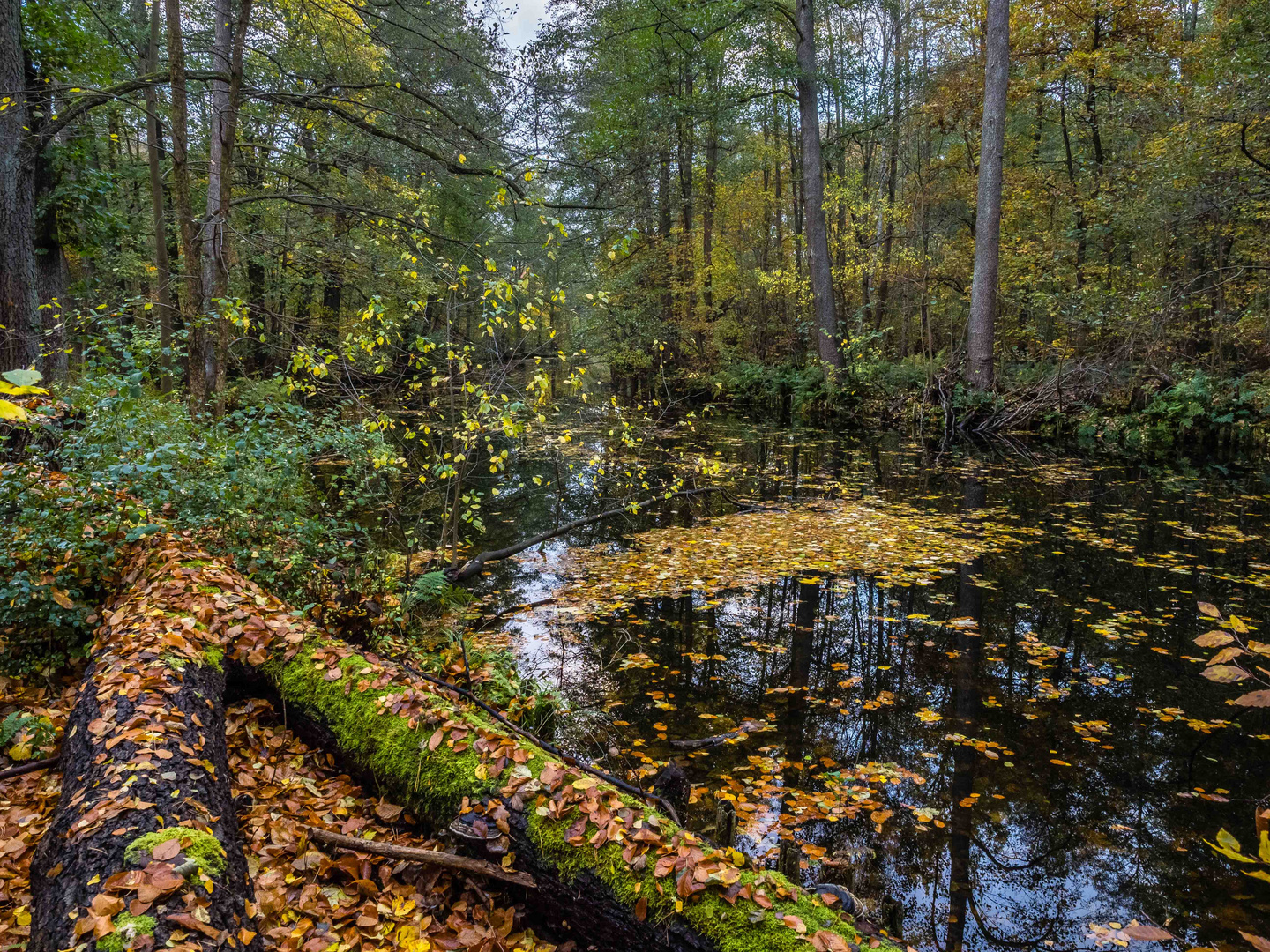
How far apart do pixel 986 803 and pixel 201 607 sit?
4378 millimetres

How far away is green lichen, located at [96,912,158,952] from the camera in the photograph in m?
1.66

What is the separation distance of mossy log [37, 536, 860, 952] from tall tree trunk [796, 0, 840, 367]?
16881mm

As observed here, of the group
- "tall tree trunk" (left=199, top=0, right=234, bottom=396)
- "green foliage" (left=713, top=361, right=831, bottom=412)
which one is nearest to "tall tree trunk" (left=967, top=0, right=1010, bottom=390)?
"green foliage" (left=713, top=361, right=831, bottom=412)

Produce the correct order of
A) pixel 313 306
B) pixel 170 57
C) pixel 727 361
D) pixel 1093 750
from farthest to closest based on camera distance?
1. pixel 727 361
2. pixel 313 306
3. pixel 170 57
4. pixel 1093 750

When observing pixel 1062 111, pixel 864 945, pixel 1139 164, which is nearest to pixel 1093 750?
pixel 864 945

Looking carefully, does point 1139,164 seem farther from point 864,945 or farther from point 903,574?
point 864,945

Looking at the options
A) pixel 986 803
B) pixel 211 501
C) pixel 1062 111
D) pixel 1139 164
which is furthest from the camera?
pixel 1062 111

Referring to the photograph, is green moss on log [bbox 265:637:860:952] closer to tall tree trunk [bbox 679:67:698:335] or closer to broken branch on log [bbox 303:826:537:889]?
broken branch on log [bbox 303:826:537:889]

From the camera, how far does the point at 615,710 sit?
4348mm

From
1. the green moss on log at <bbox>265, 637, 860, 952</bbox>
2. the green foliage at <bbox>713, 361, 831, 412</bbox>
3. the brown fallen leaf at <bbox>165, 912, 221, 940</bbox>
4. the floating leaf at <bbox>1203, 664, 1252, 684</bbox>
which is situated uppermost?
the green foliage at <bbox>713, 361, 831, 412</bbox>

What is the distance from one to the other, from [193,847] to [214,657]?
1487 mm

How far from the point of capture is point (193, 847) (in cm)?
201

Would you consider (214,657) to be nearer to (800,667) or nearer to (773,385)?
(800,667)

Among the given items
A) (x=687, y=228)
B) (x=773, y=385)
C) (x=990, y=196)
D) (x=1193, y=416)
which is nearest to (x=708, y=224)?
(x=687, y=228)
